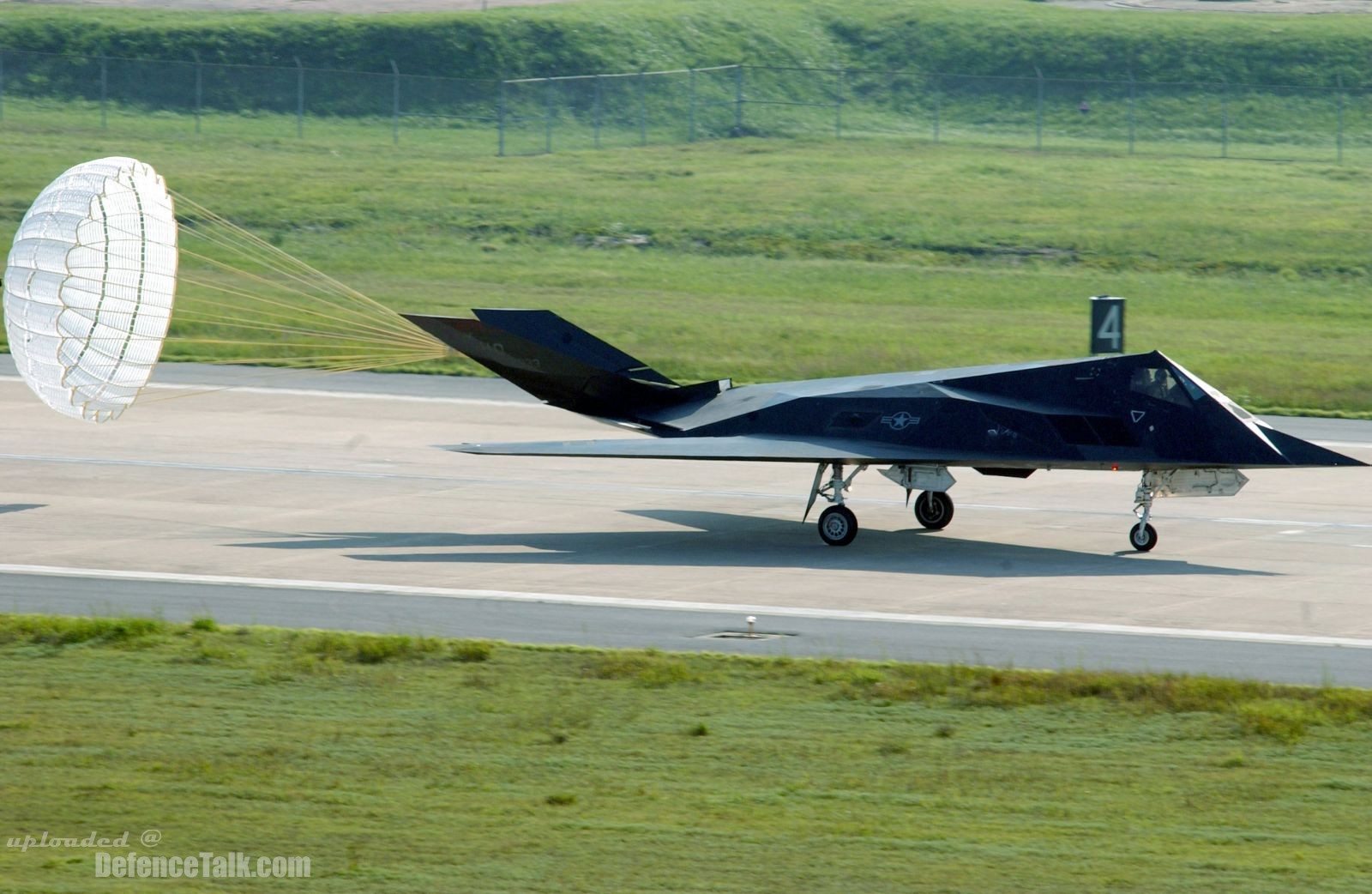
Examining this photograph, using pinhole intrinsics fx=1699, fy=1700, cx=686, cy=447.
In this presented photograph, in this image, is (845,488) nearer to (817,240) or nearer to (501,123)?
(817,240)

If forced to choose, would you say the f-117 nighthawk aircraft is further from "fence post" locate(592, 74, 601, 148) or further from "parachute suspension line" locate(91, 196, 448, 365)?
"fence post" locate(592, 74, 601, 148)

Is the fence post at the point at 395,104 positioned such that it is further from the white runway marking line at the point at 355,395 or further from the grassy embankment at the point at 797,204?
the white runway marking line at the point at 355,395

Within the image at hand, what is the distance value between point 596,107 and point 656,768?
63.4m

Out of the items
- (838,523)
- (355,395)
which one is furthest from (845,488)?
(355,395)

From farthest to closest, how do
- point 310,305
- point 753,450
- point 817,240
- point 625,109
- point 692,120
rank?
point 625,109 < point 692,120 < point 817,240 < point 310,305 < point 753,450

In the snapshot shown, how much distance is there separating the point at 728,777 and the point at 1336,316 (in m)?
38.3

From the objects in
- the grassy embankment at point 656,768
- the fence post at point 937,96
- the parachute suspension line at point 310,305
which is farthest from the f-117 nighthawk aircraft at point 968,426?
the fence post at point 937,96

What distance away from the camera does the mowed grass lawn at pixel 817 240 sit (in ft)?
135

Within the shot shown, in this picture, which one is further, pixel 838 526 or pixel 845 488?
pixel 845 488

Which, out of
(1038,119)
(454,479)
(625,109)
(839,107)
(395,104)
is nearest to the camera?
(454,479)

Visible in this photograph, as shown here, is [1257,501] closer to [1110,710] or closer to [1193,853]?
[1110,710]

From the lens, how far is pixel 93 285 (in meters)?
21.4

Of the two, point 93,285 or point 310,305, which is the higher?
point 93,285

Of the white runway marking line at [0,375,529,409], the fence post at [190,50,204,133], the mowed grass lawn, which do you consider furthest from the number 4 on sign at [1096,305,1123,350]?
the fence post at [190,50,204,133]
